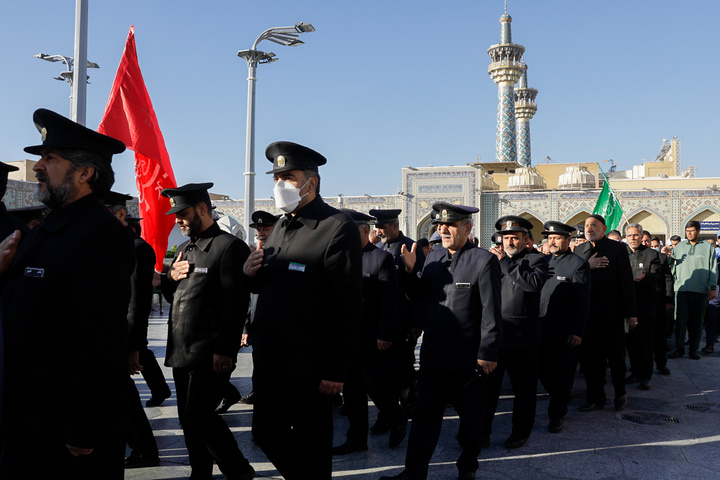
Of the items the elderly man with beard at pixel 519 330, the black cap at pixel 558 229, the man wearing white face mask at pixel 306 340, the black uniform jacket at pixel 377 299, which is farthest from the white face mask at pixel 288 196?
the black cap at pixel 558 229

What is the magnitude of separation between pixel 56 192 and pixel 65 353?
610 mm

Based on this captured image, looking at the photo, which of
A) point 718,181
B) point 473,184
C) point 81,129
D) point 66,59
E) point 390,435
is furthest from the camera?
point 473,184

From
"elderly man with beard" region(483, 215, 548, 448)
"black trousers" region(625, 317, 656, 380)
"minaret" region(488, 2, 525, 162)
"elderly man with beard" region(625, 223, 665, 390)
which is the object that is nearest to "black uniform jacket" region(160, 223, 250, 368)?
"elderly man with beard" region(483, 215, 548, 448)

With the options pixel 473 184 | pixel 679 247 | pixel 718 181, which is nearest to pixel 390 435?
pixel 679 247

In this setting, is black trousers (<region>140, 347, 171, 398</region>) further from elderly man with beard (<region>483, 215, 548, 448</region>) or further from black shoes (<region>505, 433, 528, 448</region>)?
black shoes (<region>505, 433, 528, 448</region>)

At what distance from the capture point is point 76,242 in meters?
2.13

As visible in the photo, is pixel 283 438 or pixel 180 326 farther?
pixel 180 326

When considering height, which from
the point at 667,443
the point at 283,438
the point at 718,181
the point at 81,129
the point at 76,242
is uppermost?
the point at 718,181

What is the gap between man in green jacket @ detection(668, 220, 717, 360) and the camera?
8.73 m

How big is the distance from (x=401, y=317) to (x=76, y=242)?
3858 millimetres

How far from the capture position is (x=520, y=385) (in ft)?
15.5

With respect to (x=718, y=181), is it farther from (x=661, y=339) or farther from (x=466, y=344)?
(x=466, y=344)

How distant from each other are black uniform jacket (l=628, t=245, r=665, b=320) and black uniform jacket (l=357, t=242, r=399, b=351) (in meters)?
3.78

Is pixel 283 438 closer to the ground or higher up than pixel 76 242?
closer to the ground
